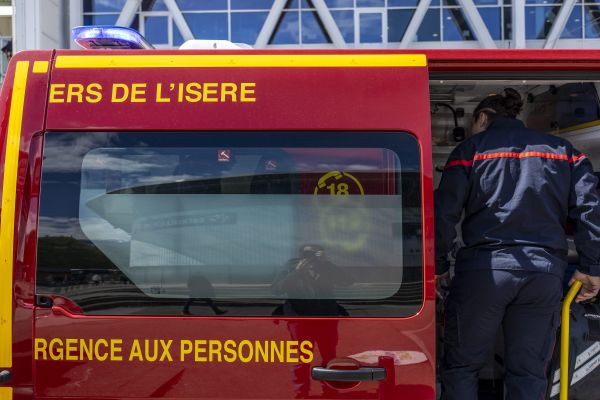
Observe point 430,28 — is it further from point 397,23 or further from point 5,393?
point 5,393

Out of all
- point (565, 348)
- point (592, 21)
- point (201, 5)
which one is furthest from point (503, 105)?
point (592, 21)

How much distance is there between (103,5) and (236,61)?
14.4 metres

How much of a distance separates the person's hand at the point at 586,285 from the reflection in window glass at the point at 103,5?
14.7 meters

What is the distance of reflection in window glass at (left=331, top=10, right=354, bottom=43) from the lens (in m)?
14.4

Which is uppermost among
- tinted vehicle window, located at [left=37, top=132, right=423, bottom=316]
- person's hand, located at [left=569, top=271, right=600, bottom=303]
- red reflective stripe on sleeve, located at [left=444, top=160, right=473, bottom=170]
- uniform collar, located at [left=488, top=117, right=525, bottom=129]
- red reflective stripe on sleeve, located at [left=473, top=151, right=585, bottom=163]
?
uniform collar, located at [left=488, top=117, right=525, bottom=129]

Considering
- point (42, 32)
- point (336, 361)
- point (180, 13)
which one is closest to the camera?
point (336, 361)

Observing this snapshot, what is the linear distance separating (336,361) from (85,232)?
101cm

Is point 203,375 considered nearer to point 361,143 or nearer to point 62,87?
point 361,143

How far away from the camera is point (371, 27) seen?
1434 centimetres

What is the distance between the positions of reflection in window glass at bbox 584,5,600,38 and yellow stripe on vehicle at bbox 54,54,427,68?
14.4m

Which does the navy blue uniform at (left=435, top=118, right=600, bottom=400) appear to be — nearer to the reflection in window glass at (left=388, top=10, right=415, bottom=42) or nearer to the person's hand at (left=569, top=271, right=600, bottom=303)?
the person's hand at (left=569, top=271, right=600, bottom=303)

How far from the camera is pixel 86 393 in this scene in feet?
6.61

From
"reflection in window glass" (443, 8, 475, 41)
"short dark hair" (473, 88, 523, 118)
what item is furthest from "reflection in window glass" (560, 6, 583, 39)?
"short dark hair" (473, 88, 523, 118)

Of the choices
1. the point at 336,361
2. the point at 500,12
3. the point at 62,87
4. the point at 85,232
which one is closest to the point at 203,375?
the point at 336,361
